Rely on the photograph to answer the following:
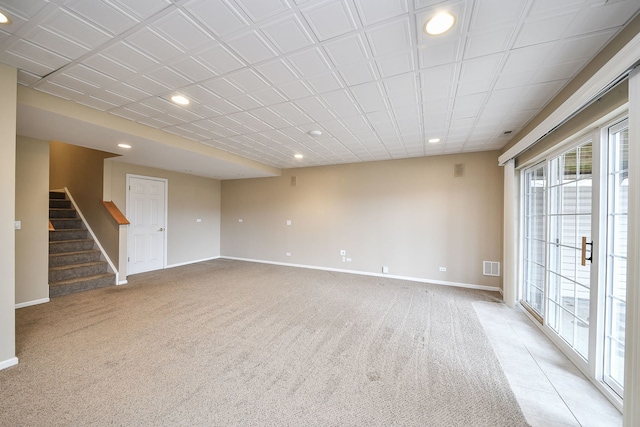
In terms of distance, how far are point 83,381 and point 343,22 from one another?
3402 millimetres

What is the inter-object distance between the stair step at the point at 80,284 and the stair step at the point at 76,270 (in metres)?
0.11

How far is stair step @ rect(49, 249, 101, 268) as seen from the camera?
4.23 meters

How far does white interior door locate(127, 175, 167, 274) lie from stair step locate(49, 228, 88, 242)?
0.82 metres

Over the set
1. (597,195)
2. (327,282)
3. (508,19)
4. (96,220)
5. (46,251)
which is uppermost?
(508,19)

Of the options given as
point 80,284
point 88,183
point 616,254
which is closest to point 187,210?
point 88,183

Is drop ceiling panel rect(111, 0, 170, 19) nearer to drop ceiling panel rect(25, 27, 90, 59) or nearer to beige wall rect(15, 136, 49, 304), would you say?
drop ceiling panel rect(25, 27, 90, 59)

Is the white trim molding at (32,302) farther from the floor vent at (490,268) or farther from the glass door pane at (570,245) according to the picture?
the floor vent at (490,268)

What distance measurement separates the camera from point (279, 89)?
2.36m

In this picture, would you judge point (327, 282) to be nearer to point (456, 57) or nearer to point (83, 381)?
point (83, 381)

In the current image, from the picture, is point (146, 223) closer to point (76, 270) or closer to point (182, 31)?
point (76, 270)

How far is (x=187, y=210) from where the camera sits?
21.4ft

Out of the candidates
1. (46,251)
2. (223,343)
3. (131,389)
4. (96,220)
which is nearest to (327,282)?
(223,343)

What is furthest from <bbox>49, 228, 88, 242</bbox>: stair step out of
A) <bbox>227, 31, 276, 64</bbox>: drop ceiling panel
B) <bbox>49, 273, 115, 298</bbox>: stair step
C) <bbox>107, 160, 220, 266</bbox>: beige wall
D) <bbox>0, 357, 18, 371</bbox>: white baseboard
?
<bbox>227, 31, 276, 64</bbox>: drop ceiling panel

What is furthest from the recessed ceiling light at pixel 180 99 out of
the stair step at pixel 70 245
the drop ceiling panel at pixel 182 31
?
the stair step at pixel 70 245
